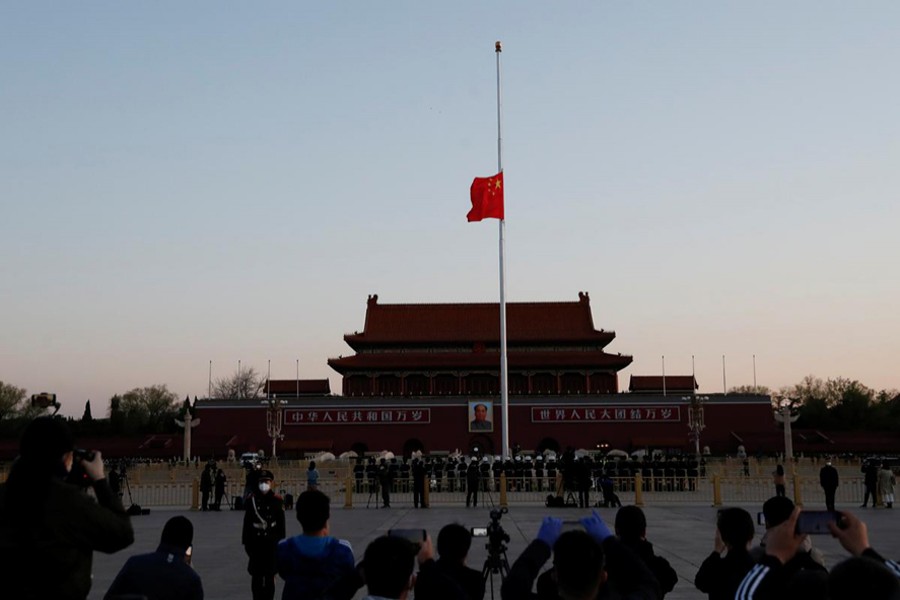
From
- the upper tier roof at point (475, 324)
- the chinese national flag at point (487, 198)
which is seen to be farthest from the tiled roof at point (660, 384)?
the chinese national flag at point (487, 198)

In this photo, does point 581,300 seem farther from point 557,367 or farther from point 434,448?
point 434,448

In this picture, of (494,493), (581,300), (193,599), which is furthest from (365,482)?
(581,300)

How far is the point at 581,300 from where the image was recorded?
209 feet

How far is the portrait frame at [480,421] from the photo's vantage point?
5383 cm

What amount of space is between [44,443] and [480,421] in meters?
51.0

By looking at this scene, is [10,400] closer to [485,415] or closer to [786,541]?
[485,415]

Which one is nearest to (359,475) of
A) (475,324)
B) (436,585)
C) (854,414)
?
(436,585)

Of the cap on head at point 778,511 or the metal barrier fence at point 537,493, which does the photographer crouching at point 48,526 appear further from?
the metal barrier fence at point 537,493

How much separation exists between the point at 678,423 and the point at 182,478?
31.5 metres

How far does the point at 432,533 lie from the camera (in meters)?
16.3

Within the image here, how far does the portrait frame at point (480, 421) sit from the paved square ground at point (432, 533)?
29.4 m

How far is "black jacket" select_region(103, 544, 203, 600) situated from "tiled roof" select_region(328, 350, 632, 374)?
175ft

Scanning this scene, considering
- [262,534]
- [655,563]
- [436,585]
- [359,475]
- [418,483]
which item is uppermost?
[436,585]

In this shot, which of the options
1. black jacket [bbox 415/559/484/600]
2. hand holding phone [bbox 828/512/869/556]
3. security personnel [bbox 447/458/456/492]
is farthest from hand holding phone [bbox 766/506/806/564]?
security personnel [bbox 447/458/456/492]
